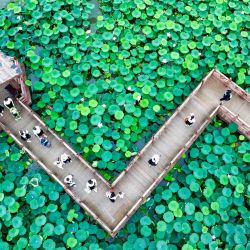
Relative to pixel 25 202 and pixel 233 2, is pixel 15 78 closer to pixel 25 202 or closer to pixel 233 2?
pixel 25 202

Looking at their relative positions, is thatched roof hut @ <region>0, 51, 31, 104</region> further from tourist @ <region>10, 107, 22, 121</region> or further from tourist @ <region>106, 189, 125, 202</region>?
tourist @ <region>106, 189, 125, 202</region>

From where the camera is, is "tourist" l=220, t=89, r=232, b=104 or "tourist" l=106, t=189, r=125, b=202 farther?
"tourist" l=220, t=89, r=232, b=104

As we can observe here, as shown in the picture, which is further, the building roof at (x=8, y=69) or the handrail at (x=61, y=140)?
the handrail at (x=61, y=140)

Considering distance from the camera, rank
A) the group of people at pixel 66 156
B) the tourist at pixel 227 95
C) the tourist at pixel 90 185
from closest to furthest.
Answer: the tourist at pixel 90 185 → the group of people at pixel 66 156 → the tourist at pixel 227 95

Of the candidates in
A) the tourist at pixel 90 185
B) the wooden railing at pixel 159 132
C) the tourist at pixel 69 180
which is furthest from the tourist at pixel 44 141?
the wooden railing at pixel 159 132

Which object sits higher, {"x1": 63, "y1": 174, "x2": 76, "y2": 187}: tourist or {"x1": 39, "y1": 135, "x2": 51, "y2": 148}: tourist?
{"x1": 39, "y1": 135, "x2": 51, "y2": 148}: tourist

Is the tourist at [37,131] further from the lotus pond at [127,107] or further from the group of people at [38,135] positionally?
the lotus pond at [127,107]

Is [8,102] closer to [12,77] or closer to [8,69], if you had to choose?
[12,77]

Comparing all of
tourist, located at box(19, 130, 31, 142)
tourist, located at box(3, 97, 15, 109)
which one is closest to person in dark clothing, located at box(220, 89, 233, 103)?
tourist, located at box(19, 130, 31, 142)

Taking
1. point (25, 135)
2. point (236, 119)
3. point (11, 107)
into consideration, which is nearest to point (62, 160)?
point (25, 135)
